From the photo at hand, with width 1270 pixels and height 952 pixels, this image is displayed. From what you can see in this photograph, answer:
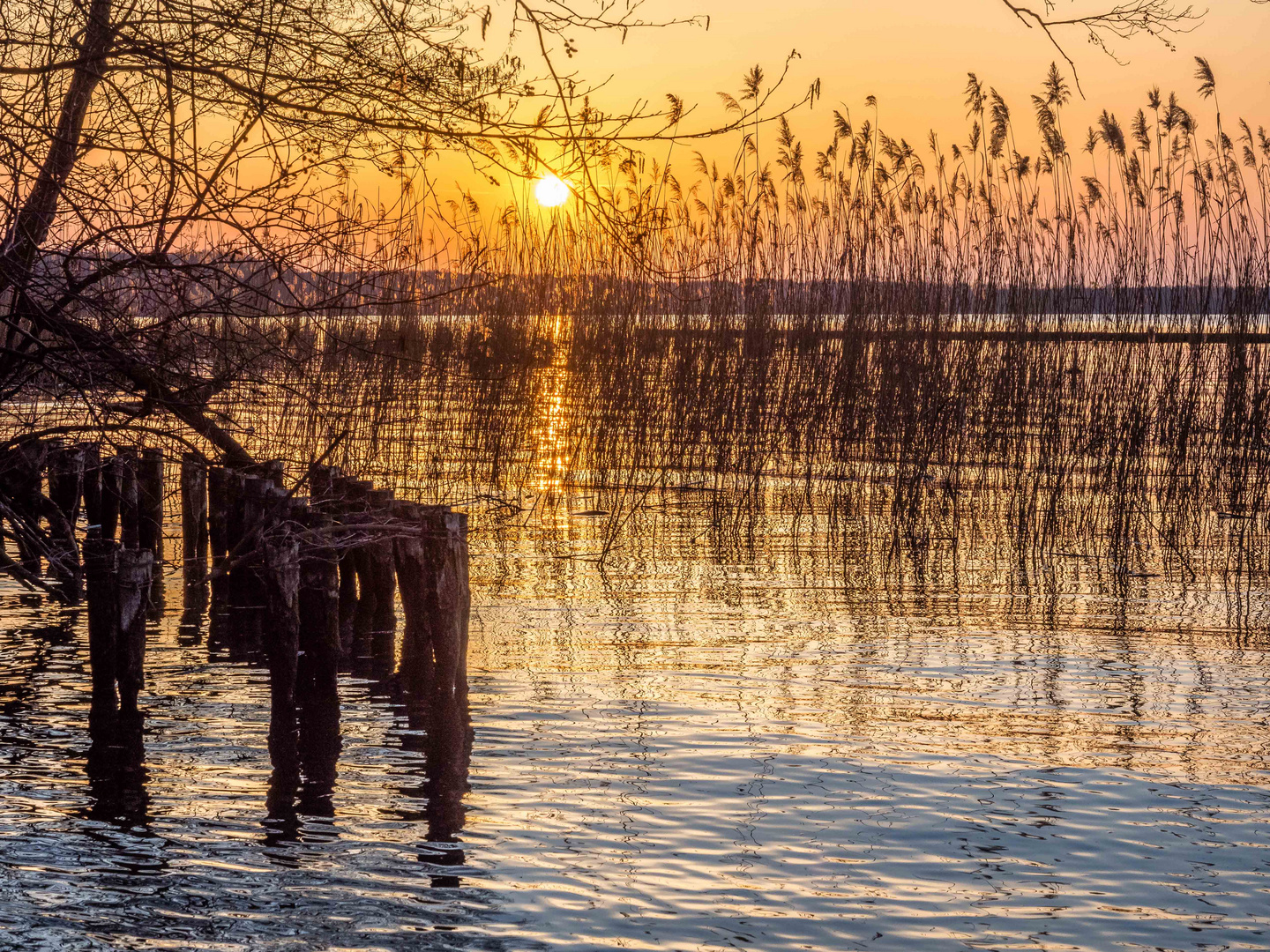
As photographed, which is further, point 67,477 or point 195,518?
point 195,518

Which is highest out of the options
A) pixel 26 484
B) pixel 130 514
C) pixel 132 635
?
pixel 26 484

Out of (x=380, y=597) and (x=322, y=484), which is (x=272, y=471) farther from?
(x=380, y=597)

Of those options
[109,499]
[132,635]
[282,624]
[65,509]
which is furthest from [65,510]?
[282,624]

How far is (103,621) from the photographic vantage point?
4.75 meters

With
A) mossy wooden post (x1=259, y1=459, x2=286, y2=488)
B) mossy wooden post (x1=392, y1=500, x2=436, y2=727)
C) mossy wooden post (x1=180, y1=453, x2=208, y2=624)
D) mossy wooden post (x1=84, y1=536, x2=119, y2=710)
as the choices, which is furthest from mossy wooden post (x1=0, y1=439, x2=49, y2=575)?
mossy wooden post (x1=392, y1=500, x2=436, y2=727)

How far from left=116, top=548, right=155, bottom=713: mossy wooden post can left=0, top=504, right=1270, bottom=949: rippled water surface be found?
0.42 ft

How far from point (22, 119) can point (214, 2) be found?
61 centimetres

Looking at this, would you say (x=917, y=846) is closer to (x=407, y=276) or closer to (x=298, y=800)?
(x=298, y=800)

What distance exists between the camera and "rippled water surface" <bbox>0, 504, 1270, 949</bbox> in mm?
3287

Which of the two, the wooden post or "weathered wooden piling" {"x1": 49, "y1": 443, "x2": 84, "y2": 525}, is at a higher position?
"weathered wooden piling" {"x1": 49, "y1": 443, "x2": 84, "y2": 525}

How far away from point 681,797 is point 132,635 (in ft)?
6.72

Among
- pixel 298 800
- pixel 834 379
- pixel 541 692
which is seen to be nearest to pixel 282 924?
pixel 298 800

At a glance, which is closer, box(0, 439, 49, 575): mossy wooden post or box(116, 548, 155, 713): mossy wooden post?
box(116, 548, 155, 713): mossy wooden post

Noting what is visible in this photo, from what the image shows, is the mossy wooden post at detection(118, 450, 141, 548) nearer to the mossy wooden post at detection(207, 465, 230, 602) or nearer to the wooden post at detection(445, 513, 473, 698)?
the mossy wooden post at detection(207, 465, 230, 602)
